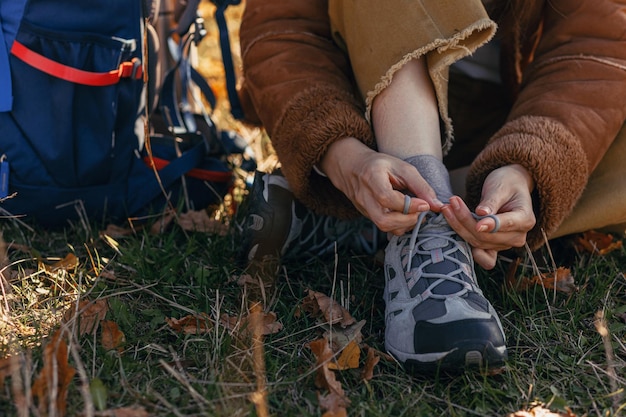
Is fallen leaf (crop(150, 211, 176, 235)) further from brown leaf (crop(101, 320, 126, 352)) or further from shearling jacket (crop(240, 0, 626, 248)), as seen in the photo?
brown leaf (crop(101, 320, 126, 352))

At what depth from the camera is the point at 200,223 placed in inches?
74.8

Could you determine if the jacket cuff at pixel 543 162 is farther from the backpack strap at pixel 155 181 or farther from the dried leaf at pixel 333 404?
the backpack strap at pixel 155 181

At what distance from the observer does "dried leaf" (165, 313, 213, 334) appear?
142cm

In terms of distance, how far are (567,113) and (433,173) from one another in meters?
0.36

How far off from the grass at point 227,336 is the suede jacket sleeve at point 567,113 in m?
0.23

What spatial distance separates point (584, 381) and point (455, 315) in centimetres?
29

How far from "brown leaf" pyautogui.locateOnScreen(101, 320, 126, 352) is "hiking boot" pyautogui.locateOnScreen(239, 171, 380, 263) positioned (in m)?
0.41

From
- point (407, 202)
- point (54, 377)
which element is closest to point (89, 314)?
point (54, 377)

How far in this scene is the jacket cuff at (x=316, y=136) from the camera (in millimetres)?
1571

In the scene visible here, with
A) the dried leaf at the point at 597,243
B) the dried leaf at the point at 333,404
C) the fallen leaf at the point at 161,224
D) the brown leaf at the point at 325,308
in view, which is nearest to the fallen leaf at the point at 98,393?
the dried leaf at the point at 333,404

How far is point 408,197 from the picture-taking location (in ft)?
4.50

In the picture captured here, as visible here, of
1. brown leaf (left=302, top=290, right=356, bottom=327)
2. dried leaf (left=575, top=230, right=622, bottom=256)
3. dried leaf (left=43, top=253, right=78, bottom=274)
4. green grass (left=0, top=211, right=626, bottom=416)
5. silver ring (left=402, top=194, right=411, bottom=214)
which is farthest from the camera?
dried leaf (left=575, top=230, right=622, bottom=256)

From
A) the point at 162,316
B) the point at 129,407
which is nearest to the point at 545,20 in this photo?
the point at 162,316

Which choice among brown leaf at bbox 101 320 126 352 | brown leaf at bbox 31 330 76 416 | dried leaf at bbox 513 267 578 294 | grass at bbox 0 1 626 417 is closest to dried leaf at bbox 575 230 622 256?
grass at bbox 0 1 626 417
